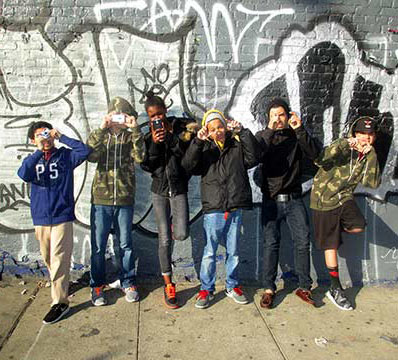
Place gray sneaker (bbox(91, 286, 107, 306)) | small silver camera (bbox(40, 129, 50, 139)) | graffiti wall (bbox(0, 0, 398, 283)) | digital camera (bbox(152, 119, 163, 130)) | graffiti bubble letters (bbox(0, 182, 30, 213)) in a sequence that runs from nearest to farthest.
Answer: small silver camera (bbox(40, 129, 50, 139))
digital camera (bbox(152, 119, 163, 130))
gray sneaker (bbox(91, 286, 107, 306))
graffiti wall (bbox(0, 0, 398, 283))
graffiti bubble letters (bbox(0, 182, 30, 213))

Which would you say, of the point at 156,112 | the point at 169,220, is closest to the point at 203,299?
the point at 169,220

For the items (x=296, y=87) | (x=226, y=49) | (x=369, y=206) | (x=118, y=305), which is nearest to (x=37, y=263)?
(x=118, y=305)

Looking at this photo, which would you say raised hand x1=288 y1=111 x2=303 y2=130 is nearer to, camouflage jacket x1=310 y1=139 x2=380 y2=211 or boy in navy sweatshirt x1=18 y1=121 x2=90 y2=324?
camouflage jacket x1=310 y1=139 x2=380 y2=211

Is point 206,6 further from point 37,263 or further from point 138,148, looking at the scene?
point 37,263

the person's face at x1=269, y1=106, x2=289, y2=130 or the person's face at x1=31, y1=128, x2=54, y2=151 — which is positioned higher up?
the person's face at x1=269, y1=106, x2=289, y2=130

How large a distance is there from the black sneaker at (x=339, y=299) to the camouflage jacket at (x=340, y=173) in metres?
0.86

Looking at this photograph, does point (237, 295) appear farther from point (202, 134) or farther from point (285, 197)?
point (202, 134)

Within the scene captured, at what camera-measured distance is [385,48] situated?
14.3 feet

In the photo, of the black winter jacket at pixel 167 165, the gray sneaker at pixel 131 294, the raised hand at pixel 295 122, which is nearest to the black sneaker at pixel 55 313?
the gray sneaker at pixel 131 294

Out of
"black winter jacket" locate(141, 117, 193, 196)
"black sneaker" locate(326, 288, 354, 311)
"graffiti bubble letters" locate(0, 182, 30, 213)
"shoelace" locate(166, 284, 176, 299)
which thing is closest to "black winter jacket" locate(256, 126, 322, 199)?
"black winter jacket" locate(141, 117, 193, 196)

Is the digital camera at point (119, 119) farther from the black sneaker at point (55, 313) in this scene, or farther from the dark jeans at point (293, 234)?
the black sneaker at point (55, 313)

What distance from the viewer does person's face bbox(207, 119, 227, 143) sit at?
362 cm

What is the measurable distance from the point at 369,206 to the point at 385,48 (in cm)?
178

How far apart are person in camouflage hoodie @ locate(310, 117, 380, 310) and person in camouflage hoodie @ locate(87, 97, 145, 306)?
6.32 ft
